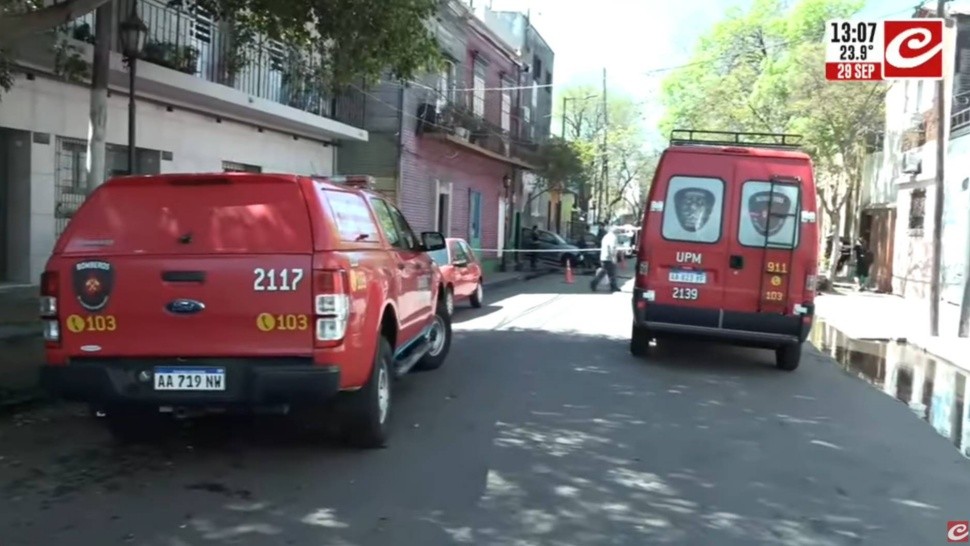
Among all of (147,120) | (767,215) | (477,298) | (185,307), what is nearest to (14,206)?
(147,120)

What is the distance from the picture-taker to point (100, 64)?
32.9 ft

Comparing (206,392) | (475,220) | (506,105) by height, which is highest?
(506,105)

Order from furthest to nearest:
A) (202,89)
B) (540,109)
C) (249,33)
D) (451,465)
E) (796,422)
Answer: (540,109)
(202,89)
(249,33)
(796,422)
(451,465)

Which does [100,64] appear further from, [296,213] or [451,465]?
[451,465]

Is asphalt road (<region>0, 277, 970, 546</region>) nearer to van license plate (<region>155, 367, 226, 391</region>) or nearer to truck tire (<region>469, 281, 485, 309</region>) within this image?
van license plate (<region>155, 367, 226, 391</region>)

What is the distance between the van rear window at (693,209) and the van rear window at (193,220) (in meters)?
5.77

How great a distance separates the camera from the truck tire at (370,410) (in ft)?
20.5

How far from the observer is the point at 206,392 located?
5.63m

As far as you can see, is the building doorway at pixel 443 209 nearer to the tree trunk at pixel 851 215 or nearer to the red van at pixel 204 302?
the tree trunk at pixel 851 215

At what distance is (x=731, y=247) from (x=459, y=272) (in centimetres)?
656

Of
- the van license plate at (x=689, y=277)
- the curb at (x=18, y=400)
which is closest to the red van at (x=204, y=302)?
the curb at (x=18, y=400)

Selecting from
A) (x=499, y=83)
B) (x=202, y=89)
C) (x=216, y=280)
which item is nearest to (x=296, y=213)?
(x=216, y=280)

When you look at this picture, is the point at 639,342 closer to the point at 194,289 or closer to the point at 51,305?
the point at 194,289

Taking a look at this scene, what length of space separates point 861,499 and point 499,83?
94.3ft
